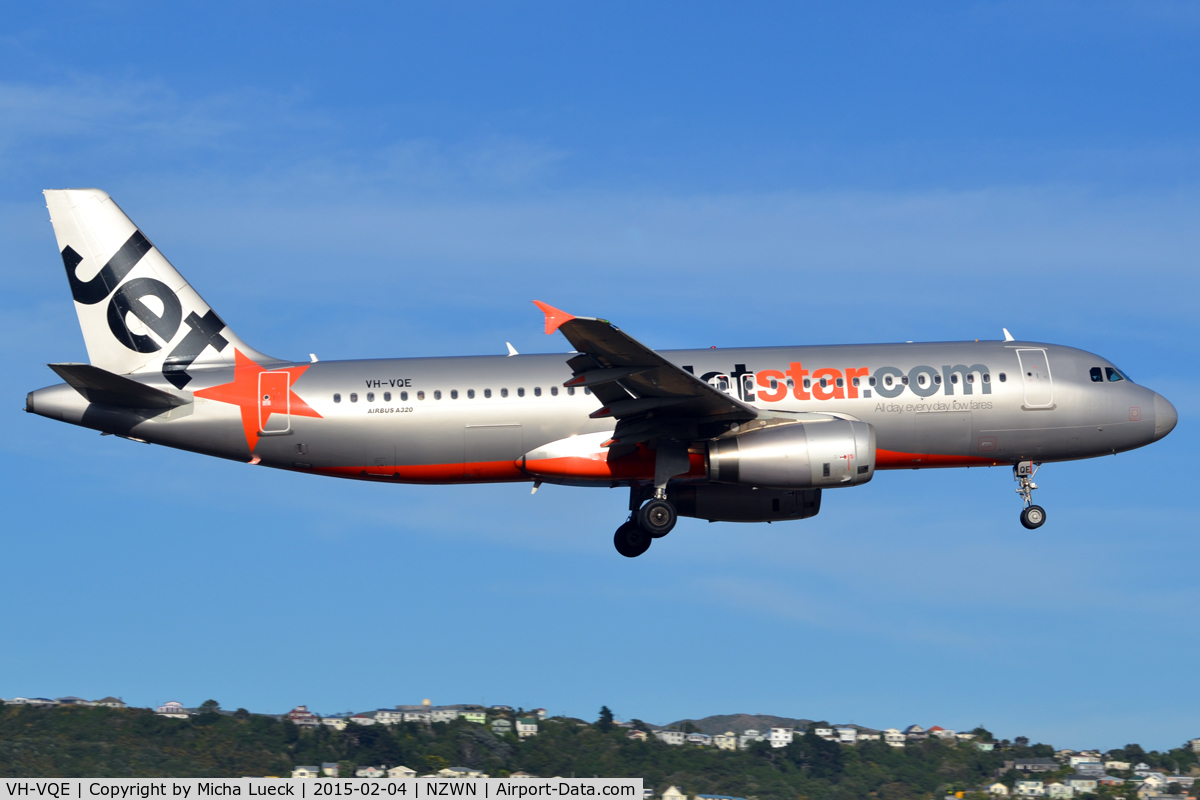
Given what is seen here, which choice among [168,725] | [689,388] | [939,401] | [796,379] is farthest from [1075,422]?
[168,725]

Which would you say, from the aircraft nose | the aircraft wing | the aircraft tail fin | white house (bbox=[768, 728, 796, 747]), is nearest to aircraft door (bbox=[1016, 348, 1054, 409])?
the aircraft nose

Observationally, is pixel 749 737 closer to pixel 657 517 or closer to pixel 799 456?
pixel 657 517

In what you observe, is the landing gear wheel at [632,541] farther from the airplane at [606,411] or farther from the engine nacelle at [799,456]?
the engine nacelle at [799,456]

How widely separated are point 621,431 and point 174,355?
42.4 feet

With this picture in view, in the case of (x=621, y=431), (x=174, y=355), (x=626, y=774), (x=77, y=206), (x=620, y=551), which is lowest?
(x=626, y=774)

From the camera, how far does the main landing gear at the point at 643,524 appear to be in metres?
34.6

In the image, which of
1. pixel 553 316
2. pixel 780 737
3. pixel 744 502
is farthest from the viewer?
pixel 780 737

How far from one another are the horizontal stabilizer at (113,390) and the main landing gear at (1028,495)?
921 inches

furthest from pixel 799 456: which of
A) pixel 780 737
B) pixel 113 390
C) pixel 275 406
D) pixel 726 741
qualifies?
pixel 780 737

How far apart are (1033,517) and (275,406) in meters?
21.6

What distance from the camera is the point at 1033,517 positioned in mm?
36562

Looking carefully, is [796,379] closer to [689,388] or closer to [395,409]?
[689,388]

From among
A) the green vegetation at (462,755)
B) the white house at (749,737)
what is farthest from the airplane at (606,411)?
the white house at (749,737)

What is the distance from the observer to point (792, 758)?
155ft
